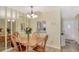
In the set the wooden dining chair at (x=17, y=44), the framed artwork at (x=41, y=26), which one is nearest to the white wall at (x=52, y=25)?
the framed artwork at (x=41, y=26)

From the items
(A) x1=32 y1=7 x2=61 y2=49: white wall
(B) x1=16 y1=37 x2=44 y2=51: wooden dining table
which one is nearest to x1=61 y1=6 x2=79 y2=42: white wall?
(A) x1=32 y1=7 x2=61 y2=49: white wall

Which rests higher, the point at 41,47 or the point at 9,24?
the point at 9,24

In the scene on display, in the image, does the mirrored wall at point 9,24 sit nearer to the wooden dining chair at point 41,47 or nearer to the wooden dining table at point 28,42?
the wooden dining table at point 28,42

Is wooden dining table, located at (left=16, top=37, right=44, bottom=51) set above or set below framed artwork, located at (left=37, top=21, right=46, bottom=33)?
below

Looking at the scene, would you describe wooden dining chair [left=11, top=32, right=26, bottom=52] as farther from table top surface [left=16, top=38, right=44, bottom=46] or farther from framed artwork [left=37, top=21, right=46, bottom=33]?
framed artwork [left=37, top=21, right=46, bottom=33]

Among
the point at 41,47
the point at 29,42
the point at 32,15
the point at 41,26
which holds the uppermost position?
the point at 32,15

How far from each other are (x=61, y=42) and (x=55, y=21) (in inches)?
17.2

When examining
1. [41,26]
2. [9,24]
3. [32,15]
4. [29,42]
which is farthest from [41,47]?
[9,24]

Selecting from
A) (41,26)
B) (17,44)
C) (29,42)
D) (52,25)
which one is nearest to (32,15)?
(41,26)

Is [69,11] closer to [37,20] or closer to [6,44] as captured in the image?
[37,20]

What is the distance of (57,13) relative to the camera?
2.11 metres

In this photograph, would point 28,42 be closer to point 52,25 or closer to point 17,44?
point 17,44

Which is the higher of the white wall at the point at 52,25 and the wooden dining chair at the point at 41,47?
the white wall at the point at 52,25

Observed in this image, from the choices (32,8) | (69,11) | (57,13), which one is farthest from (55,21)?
(32,8)
